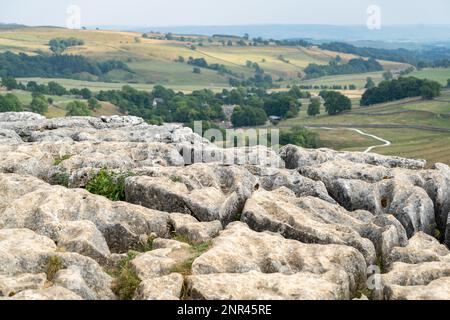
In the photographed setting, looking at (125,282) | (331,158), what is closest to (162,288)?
(125,282)

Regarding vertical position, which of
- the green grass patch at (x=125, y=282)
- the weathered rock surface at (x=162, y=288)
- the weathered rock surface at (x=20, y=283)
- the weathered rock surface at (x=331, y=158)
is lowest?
the green grass patch at (x=125, y=282)

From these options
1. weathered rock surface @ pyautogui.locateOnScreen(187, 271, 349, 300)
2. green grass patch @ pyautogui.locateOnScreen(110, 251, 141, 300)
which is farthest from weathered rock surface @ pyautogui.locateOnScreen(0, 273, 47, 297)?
weathered rock surface @ pyautogui.locateOnScreen(187, 271, 349, 300)

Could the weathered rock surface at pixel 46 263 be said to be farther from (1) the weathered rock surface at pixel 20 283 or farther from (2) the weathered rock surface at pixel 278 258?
(2) the weathered rock surface at pixel 278 258

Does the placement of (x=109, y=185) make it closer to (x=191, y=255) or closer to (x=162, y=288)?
(x=191, y=255)

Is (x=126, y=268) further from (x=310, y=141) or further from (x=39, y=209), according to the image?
(x=310, y=141)

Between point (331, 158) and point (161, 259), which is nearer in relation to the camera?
point (161, 259)

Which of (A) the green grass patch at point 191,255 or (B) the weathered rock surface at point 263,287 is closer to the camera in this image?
(B) the weathered rock surface at point 263,287

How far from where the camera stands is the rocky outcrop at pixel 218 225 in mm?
21469

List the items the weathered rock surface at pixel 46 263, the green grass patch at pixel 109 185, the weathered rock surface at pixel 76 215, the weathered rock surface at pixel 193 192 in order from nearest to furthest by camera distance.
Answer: the weathered rock surface at pixel 46 263 < the weathered rock surface at pixel 76 215 < the weathered rock surface at pixel 193 192 < the green grass patch at pixel 109 185

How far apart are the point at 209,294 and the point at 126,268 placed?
4505mm

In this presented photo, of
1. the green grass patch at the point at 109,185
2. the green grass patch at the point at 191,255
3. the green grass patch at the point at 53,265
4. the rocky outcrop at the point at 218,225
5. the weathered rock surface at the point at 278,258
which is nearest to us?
the rocky outcrop at the point at 218,225

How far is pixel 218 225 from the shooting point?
28.4 metres

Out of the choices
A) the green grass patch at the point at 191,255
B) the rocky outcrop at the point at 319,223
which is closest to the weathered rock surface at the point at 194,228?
the green grass patch at the point at 191,255

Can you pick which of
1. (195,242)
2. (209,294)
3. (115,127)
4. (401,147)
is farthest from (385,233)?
(401,147)
